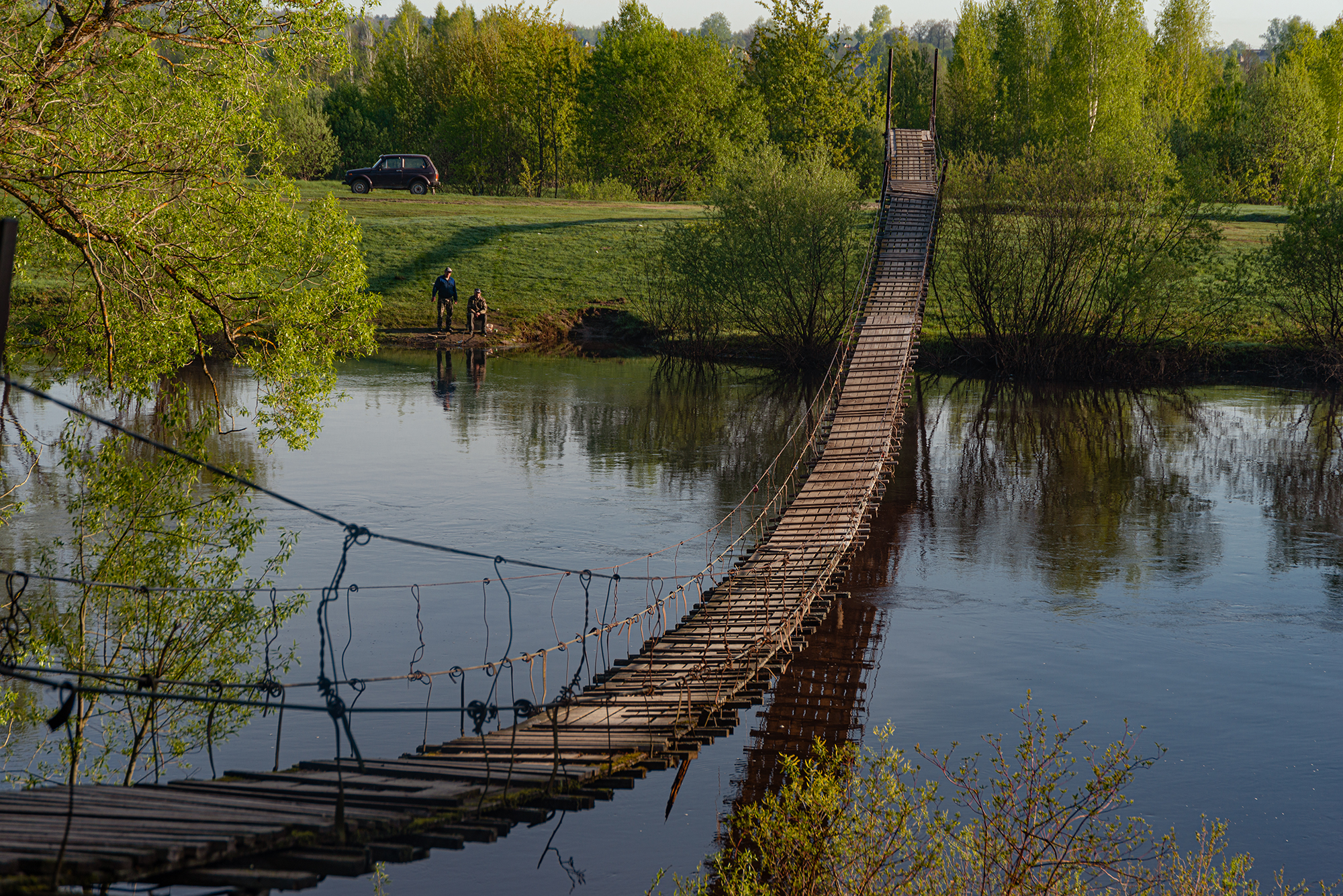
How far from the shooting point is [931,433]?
30.6m

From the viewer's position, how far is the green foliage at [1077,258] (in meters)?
36.9

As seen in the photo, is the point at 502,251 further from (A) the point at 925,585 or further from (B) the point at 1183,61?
(B) the point at 1183,61

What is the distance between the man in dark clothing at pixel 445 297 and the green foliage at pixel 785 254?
8.80 m

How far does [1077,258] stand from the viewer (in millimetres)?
37531

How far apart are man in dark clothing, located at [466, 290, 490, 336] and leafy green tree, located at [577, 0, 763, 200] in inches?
964

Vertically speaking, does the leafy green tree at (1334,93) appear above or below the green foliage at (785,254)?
above

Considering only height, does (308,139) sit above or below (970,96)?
below

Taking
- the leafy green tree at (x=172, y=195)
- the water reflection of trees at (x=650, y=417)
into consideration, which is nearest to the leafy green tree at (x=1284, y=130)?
the water reflection of trees at (x=650, y=417)

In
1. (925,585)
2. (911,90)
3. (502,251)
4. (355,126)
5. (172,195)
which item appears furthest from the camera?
(355,126)

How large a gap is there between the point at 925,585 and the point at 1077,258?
73.2 feet

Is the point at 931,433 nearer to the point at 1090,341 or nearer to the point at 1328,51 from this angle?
the point at 1090,341

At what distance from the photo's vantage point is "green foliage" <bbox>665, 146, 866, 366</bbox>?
39.9 m

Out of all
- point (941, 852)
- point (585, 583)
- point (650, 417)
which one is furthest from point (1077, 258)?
point (941, 852)

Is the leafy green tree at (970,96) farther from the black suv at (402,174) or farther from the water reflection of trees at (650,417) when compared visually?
the water reflection of trees at (650,417)
